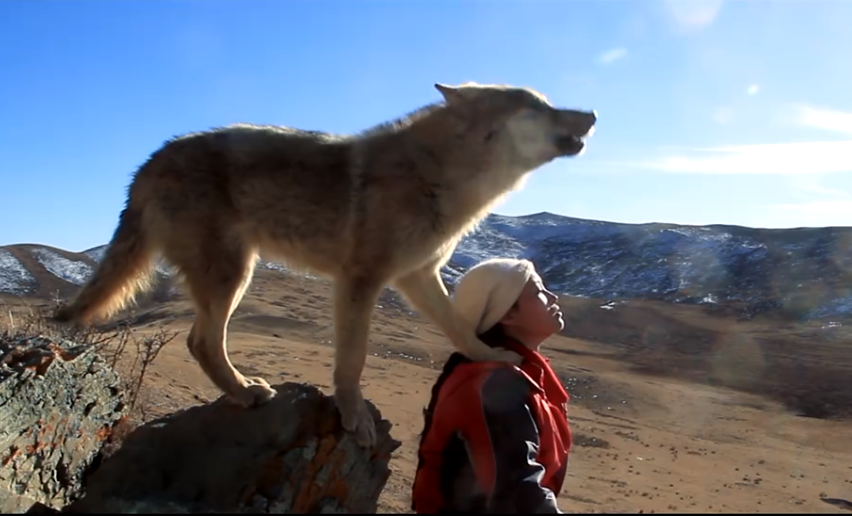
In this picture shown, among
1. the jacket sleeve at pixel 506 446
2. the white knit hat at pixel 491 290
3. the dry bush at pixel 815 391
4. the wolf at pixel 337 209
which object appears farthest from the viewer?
the dry bush at pixel 815 391

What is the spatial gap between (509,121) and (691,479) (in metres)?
7.90

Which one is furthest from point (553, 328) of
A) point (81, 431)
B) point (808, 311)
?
point (808, 311)

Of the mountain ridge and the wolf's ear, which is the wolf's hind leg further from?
the mountain ridge

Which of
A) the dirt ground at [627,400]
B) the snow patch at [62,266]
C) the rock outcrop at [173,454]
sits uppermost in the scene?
the snow patch at [62,266]

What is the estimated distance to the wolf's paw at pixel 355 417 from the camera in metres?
4.23

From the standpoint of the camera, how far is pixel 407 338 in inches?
879

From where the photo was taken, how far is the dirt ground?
9.98m

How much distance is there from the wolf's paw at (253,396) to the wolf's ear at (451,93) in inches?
81.1

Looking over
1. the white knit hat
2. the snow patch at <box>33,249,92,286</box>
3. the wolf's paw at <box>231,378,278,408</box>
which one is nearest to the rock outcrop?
the wolf's paw at <box>231,378,278,408</box>

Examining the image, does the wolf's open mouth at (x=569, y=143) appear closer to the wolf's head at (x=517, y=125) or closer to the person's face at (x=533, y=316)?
the wolf's head at (x=517, y=125)

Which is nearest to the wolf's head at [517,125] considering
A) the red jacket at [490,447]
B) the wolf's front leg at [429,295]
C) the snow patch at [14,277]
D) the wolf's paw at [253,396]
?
the wolf's front leg at [429,295]

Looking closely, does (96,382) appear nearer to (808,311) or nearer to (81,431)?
(81,431)

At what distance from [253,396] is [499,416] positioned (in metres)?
1.92

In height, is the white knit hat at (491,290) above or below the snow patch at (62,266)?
below
